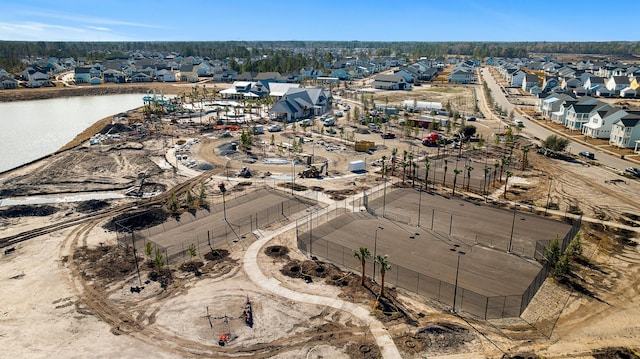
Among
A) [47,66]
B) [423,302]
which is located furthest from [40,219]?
[47,66]

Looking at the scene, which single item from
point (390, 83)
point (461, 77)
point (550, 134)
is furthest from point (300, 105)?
point (461, 77)

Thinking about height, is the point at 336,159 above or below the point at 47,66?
below

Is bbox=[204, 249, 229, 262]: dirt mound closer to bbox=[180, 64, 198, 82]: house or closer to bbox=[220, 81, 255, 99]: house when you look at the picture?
bbox=[220, 81, 255, 99]: house

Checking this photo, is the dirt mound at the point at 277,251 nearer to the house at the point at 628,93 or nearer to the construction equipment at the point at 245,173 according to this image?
the construction equipment at the point at 245,173

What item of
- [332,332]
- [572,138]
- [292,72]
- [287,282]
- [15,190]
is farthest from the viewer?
[292,72]

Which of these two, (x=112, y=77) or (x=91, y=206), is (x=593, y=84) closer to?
(x=91, y=206)

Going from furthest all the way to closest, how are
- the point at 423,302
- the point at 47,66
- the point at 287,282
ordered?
1. the point at 47,66
2. the point at 287,282
3. the point at 423,302

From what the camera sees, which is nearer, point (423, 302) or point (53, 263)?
point (423, 302)

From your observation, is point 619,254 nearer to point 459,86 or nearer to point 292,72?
point 459,86
